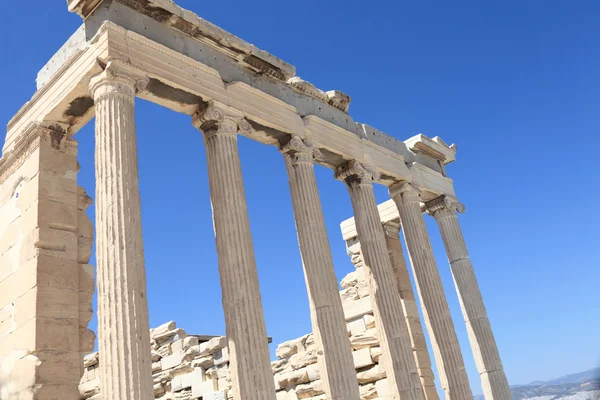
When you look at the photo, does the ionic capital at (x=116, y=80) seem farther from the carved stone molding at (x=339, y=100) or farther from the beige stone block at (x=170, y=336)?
the beige stone block at (x=170, y=336)

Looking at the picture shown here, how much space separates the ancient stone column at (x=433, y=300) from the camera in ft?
58.6

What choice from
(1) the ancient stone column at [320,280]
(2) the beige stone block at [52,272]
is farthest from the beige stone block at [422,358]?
(2) the beige stone block at [52,272]

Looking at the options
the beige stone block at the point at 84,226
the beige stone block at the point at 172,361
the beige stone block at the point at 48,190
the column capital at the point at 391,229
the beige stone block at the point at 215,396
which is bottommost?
the beige stone block at the point at 215,396

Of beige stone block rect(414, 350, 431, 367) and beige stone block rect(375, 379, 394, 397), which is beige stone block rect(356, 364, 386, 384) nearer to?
beige stone block rect(375, 379, 394, 397)

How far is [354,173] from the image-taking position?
17344mm

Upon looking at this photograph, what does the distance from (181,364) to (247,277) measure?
8004 millimetres

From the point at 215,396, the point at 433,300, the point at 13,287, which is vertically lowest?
the point at 215,396

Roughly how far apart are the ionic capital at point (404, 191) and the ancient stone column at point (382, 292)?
2.08 metres

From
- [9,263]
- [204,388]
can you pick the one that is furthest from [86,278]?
[204,388]

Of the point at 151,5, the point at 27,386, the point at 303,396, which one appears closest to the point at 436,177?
the point at 303,396

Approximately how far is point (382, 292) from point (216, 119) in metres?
6.81

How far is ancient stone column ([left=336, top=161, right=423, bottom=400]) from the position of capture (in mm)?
15492

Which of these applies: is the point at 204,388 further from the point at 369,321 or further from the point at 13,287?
the point at 13,287

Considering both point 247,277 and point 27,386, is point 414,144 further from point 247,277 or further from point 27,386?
point 27,386
